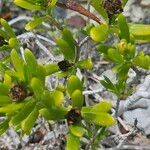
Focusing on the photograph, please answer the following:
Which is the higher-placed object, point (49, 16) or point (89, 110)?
point (49, 16)

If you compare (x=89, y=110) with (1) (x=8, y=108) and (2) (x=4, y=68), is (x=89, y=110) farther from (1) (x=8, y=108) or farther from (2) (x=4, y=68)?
(2) (x=4, y=68)

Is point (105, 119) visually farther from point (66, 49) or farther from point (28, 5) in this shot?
point (28, 5)

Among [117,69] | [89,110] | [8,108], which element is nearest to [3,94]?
[8,108]

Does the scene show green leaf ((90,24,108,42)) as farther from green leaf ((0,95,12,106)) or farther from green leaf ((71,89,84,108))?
green leaf ((0,95,12,106))

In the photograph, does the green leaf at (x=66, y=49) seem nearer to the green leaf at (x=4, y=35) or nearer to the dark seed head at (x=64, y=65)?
the dark seed head at (x=64, y=65)

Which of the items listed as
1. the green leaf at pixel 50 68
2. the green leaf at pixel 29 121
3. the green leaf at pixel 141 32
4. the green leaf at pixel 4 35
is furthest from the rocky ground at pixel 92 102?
the green leaf at pixel 29 121
